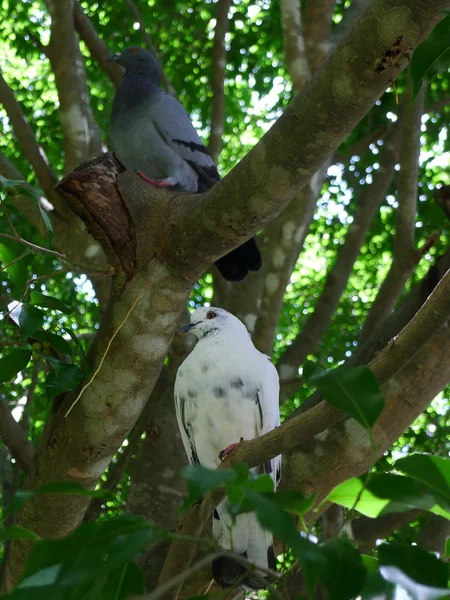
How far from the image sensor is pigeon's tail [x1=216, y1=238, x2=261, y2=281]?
4.08 m

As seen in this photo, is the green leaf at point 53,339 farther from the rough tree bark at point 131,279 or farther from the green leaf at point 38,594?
the green leaf at point 38,594

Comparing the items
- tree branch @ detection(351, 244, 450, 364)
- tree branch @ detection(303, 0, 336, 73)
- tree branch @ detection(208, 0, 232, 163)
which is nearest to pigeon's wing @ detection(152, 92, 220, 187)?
tree branch @ detection(208, 0, 232, 163)

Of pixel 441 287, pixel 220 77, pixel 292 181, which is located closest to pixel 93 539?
pixel 441 287

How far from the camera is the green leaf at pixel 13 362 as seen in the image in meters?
2.63

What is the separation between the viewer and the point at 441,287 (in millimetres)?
1827

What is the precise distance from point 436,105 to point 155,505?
11.9ft

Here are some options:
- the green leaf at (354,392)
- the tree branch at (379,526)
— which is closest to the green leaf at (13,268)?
the green leaf at (354,392)

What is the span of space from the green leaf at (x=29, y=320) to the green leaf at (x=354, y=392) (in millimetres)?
1463

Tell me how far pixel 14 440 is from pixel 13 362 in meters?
1.22

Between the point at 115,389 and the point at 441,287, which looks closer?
the point at 441,287

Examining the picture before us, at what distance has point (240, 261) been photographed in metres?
4.12

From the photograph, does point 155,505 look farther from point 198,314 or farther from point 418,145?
point 418,145

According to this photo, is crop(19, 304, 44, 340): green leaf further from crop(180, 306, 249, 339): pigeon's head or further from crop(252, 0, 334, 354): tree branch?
crop(252, 0, 334, 354): tree branch

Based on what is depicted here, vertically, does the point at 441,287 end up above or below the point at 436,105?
below
